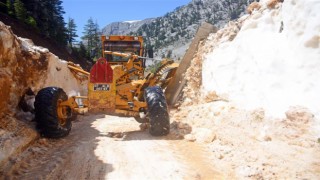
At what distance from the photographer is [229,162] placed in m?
5.63

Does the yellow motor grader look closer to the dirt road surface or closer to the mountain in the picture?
the dirt road surface

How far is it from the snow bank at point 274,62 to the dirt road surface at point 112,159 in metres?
2.06

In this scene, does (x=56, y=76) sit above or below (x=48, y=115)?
above

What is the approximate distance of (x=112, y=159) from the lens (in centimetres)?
586

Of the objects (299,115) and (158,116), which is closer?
(299,115)

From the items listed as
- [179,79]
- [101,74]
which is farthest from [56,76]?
[101,74]

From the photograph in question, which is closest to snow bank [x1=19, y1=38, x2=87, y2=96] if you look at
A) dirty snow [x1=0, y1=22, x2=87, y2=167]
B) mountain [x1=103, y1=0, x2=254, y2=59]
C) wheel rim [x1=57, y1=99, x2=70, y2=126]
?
dirty snow [x1=0, y1=22, x2=87, y2=167]

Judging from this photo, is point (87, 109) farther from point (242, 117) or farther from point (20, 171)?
point (242, 117)

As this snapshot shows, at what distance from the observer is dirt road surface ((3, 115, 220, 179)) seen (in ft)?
16.8

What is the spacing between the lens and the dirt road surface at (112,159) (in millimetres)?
5136

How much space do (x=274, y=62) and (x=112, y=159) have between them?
4.48 meters

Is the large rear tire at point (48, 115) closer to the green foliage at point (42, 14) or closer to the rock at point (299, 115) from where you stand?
the rock at point (299, 115)

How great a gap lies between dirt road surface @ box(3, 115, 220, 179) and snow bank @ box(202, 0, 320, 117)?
6.74 feet

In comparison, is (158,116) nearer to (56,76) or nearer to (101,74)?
(101,74)
